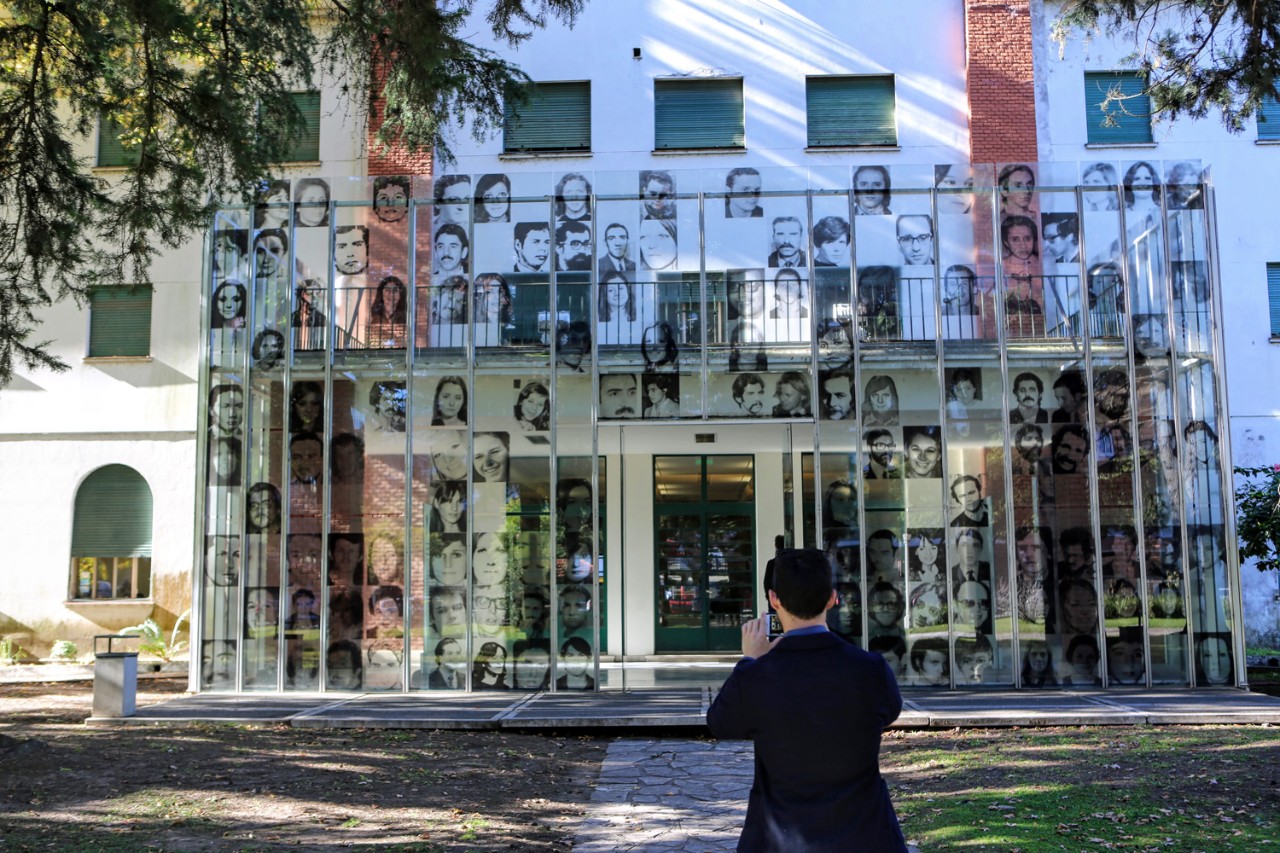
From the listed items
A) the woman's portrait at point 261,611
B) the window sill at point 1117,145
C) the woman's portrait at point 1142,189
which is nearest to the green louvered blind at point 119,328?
the woman's portrait at point 261,611

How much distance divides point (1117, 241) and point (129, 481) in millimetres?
15898

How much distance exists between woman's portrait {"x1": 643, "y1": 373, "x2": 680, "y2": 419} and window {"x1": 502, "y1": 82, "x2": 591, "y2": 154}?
20.0 ft

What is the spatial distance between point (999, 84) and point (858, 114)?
229 cm

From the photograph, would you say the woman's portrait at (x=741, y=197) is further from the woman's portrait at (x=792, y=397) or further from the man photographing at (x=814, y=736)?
the man photographing at (x=814, y=736)

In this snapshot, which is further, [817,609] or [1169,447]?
[1169,447]

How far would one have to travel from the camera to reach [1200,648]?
13.4 m

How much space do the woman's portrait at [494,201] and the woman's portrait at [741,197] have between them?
2.84 m

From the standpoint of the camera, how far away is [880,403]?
45.9 feet

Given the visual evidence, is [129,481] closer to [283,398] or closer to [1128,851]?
[283,398]

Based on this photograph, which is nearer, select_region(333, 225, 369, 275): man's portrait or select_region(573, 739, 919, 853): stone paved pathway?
select_region(573, 739, 919, 853): stone paved pathway

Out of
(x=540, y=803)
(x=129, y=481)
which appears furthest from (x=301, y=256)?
(x=540, y=803)

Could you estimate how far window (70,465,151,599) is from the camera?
1870 cm

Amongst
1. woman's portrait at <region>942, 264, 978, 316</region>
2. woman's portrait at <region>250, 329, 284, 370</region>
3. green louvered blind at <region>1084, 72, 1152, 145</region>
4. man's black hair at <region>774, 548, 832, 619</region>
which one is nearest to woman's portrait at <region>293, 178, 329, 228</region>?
woman's portrait at <region>250, 329, 284, 370</region>

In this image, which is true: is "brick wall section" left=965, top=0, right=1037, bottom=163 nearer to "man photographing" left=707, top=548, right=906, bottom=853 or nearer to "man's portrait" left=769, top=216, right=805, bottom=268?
"man's portrait" left=769, top=216, right=805, bottom=268
